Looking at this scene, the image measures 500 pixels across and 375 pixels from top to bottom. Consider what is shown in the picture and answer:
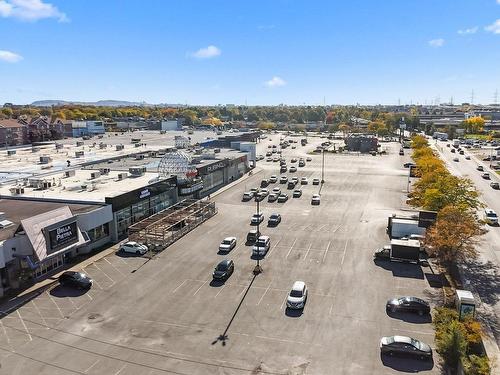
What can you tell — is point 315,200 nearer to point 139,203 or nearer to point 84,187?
point 139,203

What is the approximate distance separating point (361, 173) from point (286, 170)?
16614 millimetres

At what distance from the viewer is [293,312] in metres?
31.2

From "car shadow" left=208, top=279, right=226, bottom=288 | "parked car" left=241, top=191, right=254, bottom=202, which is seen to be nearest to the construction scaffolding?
"parked car" left=241, top=191, right=254, bottom=202

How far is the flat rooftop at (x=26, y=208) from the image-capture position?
41.4m

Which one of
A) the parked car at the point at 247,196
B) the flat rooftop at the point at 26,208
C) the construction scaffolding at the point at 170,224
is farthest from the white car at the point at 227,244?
the parked car at the point at 247,196

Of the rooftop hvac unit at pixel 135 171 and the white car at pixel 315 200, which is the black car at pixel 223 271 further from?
the white car at pixel 315 200

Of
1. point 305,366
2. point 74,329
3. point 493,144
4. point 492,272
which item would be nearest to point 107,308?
point 74,329

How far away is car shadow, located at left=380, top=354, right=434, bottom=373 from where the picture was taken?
80.8 feet

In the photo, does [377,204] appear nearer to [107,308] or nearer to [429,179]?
[429,179]

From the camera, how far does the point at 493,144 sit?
146375 millimetres

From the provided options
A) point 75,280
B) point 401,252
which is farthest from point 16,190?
point 401,252

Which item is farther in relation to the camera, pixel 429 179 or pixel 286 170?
pixel 286 170

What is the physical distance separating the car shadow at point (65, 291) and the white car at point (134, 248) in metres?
8.35

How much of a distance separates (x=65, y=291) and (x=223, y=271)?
13.0m
